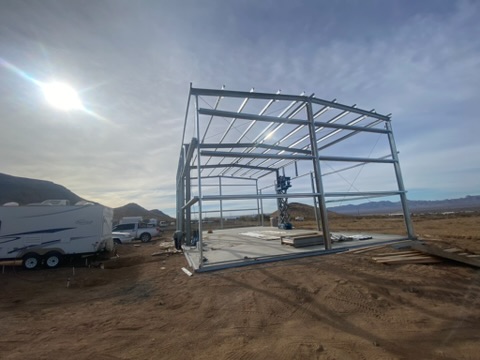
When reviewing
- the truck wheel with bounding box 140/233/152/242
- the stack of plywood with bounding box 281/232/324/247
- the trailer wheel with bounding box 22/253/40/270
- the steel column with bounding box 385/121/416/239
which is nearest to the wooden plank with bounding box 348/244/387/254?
the stack of plywood with bounding box 281/232/324/247

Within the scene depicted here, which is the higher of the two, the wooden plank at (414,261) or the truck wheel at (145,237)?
the truck wheel at (145,237)

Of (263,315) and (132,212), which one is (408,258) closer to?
(263,315)

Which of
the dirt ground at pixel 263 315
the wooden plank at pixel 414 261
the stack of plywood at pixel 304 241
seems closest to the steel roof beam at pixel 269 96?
the stack of plywood at pixel 304 241

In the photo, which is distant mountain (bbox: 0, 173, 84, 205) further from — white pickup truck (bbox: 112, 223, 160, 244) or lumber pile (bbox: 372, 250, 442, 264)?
lumber pile (bbox: 372, 250, 442, 264)

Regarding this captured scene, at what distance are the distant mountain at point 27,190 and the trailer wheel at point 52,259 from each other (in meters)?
57.9

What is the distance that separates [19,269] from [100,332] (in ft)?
30.4

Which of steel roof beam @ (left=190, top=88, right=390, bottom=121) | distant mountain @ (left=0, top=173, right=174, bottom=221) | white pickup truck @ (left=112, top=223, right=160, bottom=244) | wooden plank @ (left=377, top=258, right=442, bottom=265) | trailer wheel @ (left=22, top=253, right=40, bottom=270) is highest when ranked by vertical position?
distant mountain @ (left=0, top=173, right=174, bottom=221)

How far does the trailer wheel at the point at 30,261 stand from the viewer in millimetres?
9150

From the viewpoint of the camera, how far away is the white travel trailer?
29.9 feet

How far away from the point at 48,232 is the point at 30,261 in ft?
4.13

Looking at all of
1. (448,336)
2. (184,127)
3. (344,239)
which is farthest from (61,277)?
(344,239)


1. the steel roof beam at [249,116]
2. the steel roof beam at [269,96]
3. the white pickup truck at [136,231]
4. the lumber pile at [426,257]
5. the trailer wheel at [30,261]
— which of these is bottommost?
the lumber pile at [426,257]

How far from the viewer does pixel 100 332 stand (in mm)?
3445

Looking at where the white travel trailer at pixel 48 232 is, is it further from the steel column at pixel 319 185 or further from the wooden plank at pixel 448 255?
the wooden plank at pixel 448 255
